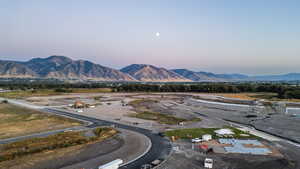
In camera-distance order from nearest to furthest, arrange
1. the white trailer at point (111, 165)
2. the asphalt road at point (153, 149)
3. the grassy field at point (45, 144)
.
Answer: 1. the white trailer at point (111, 165)
2. the asphalt road at point (153, 149)
3. the grassy field at point (45, 144)

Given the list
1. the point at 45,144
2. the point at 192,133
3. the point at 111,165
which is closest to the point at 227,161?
the point at 192,133

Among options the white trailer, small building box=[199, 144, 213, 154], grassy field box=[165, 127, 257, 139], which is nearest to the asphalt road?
the white trailer

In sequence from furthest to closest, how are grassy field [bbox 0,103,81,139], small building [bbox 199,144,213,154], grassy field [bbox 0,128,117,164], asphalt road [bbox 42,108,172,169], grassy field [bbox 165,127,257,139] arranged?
grassy field [bbox 0,103,81,139]
grassy field [bbox 165,127,257,139]
small building [bbox 199,144,213,154]
grassy field [bbox 0,128,117,164]
asphalt road [bbox 42,108,172,169]

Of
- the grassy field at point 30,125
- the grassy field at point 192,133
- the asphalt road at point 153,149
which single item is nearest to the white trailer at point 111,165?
the asphalt road at point 153,149

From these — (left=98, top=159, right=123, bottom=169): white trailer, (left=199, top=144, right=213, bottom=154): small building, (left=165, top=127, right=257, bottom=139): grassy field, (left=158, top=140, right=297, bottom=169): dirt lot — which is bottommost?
(left=158, top=140, right=297, bottom=169): dirt lot

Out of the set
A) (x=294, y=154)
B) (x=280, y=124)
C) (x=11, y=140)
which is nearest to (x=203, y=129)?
(x=294, y=154)

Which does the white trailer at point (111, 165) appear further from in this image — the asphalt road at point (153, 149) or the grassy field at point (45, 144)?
the grassy field at point (45, 144)

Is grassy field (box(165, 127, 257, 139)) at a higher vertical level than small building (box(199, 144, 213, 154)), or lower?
higher

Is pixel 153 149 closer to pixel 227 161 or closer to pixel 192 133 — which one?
pixel 227 161

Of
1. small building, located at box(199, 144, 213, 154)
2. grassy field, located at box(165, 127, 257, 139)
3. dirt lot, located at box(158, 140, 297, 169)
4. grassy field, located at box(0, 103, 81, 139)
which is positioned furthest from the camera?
grassy field, located at box(0, 103, 81, 139)

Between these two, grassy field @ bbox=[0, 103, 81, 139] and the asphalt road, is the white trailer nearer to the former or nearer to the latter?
the asphalt road
